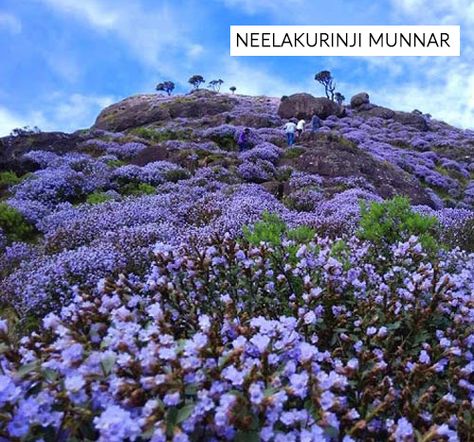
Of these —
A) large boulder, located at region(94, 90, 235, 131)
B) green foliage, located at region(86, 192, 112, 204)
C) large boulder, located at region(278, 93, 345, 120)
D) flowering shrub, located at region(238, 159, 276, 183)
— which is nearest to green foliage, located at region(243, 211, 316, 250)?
green foliage, located at region(86, 192, 112, 204)

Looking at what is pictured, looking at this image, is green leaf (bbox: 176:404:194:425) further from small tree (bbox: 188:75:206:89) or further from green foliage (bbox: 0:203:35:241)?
small tree (bbox: 188:75:206:89)

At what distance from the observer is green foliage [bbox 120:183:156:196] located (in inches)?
603

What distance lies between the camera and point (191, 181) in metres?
16.2

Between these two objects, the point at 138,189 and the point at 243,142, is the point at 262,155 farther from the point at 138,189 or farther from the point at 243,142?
the point at 138,189

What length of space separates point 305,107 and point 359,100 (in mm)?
15623

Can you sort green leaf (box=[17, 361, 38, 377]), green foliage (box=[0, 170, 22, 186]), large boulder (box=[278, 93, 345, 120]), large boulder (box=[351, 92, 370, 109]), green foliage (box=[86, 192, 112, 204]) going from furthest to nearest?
1. large boulder (box=[351, 92, 370, 109])
2. large boulder (box=[278, 93, 345, 120])
3. green foliage (box=[0, 170, 22, 186])
4. green foliage (box=[86, 192, 112, 204])
5. green leaf (box=[17, 361, 38, 377])

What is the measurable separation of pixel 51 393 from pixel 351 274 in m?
2.63

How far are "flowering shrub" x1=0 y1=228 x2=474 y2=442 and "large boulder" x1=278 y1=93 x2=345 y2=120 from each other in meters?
40.4

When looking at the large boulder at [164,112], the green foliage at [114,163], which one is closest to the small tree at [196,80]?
the large boulder at [164,112]

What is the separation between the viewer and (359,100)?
56.7 m

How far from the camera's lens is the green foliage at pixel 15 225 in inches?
472

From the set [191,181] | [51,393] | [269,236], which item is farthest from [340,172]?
[51,393]

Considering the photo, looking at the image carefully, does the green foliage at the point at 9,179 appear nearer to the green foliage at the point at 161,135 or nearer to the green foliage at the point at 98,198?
the green foliage at the point at 98,198

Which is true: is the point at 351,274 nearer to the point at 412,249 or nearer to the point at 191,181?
the point at 412,249
